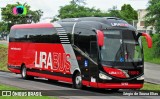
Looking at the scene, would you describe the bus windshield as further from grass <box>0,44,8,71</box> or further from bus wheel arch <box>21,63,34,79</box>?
grass <box>0,44,8,71</box>

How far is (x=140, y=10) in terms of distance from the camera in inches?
4508

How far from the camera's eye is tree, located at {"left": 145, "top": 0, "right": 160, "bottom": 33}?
2303 inches

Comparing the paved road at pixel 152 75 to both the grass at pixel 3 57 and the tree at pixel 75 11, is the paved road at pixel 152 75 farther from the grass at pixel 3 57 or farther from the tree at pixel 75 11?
the tree at pixel 75 11

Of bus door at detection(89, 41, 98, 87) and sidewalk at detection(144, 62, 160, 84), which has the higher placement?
bus door at detection(89, 41, 98, 87)

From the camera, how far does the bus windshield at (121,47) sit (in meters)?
20.5

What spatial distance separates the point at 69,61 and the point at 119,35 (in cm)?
358

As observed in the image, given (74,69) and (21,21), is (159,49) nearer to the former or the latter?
(21,21)

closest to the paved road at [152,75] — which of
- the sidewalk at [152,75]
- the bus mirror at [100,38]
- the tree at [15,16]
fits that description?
the sidewalk at [152,75]

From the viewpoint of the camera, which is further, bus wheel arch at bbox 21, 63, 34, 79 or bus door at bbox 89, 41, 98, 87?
bus wheel arch at bbox 21, 63, 34, 79

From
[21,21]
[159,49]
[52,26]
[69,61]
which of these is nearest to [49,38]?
[52,26]

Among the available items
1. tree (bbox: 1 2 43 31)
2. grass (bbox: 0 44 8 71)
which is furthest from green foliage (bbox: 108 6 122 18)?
grass (bbox: 0 44 8 71)

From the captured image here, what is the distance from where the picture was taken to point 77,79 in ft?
73.9

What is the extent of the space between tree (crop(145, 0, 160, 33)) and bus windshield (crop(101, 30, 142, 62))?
123ft

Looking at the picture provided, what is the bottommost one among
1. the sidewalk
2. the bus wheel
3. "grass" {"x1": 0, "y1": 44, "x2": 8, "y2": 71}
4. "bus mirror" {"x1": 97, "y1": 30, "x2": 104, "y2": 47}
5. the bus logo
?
"grass" {"x1": 0, "y1": 44, "x2": 8, "y2": 71}
